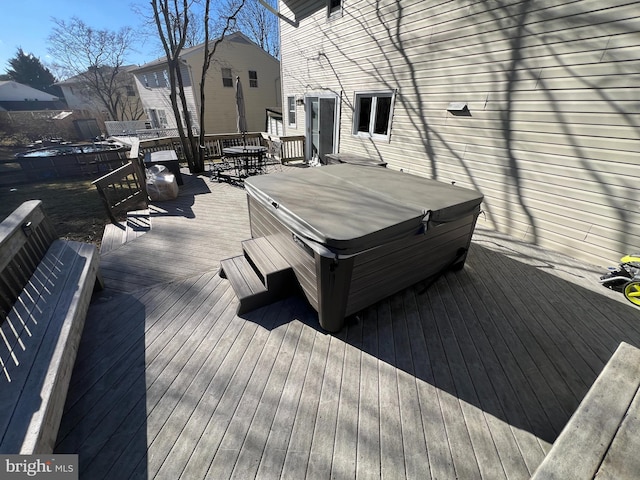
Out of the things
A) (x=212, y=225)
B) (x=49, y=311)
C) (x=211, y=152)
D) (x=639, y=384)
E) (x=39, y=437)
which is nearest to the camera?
(x=39, y=437)

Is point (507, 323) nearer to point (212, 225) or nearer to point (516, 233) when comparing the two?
point (516, 233)

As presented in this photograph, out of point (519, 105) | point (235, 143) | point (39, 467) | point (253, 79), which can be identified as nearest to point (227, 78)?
point (253, 79)

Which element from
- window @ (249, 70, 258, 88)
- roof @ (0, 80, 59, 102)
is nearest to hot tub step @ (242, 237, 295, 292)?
window @ (249, 70, 258, 88)

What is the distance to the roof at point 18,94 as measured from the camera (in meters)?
28.3

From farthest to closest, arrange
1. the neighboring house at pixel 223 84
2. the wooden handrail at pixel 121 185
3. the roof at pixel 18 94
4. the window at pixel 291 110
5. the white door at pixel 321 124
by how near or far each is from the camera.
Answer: the roof at pixel 18 94, the neighboring house at pixel 223 84, the window at pixel 291 110, the white door at pixel 321 124, the wooden handrail at pixel 121 185

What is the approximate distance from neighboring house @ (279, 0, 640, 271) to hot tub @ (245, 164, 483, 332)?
5.24 feet

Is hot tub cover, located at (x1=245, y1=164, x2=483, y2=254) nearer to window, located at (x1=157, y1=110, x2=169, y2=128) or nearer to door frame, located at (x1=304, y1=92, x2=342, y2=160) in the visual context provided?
door frame, located at (x1=304, y1=92, x2=342, y2=160)

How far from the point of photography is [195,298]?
8.48 feet

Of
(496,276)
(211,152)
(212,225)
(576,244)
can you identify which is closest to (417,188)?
(496,276)

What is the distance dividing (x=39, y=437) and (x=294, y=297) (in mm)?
1802

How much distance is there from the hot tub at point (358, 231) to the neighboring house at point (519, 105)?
5.24ft

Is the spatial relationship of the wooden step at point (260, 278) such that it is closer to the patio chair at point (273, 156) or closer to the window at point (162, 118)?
the patio chair at point (273, 156)

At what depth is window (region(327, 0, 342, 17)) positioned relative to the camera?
234 inches

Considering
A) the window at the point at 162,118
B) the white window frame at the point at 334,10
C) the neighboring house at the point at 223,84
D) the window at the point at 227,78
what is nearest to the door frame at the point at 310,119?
the white window frame at the point at 334,10
